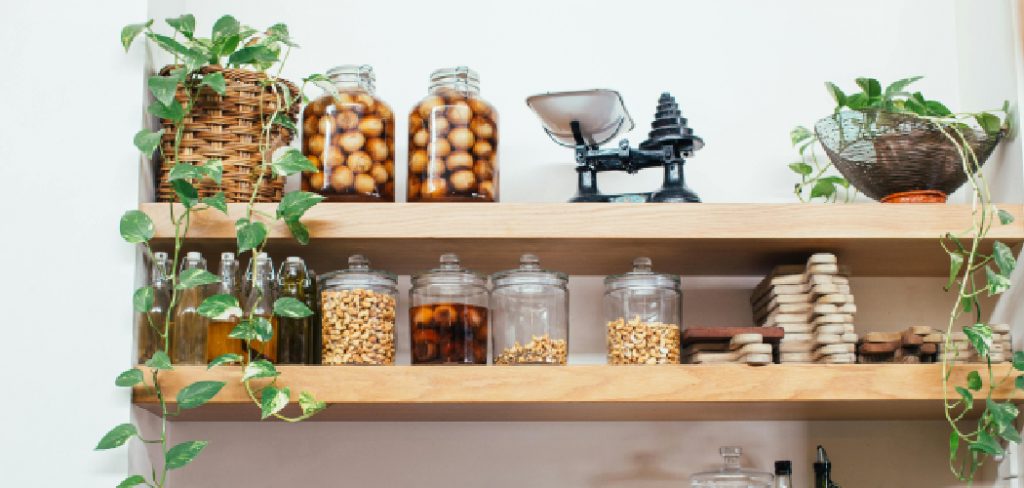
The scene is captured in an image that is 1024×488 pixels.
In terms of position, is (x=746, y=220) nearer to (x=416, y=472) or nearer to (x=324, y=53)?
(x=416, y=472)

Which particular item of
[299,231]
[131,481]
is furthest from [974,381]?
[131,481]

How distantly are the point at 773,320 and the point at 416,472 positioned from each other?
2.27ft

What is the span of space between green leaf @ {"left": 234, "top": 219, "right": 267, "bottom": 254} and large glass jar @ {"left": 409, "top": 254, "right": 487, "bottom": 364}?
0.27 meters

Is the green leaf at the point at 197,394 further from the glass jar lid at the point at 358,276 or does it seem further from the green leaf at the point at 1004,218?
the green leaf at the point at 1004,218

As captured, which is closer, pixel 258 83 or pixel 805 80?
pixel 258 83

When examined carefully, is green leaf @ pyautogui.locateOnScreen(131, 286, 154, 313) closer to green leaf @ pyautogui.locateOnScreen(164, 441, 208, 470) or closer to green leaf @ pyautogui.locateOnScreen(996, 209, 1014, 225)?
green leaf @ pyautogui.locateOnScreen(164, 441, 208, 470)

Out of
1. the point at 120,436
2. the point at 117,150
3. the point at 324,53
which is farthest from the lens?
the point at 324,53

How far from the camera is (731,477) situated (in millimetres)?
1957

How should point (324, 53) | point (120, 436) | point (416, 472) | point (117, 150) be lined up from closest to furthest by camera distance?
1. point (120, 436)
2. point (117, 150)
3. point (416, 472)
4. point (324, 53)

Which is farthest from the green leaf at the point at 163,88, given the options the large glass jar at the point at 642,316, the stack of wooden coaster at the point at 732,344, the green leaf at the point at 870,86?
the green leaf at the point at 870,86

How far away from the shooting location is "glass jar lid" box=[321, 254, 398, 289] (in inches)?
72.7

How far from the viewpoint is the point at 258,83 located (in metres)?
1.89

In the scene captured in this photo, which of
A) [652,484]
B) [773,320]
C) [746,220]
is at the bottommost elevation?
[652,484]

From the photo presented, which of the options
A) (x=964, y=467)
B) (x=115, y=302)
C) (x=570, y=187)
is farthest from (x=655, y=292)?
(x=115, y=302)
